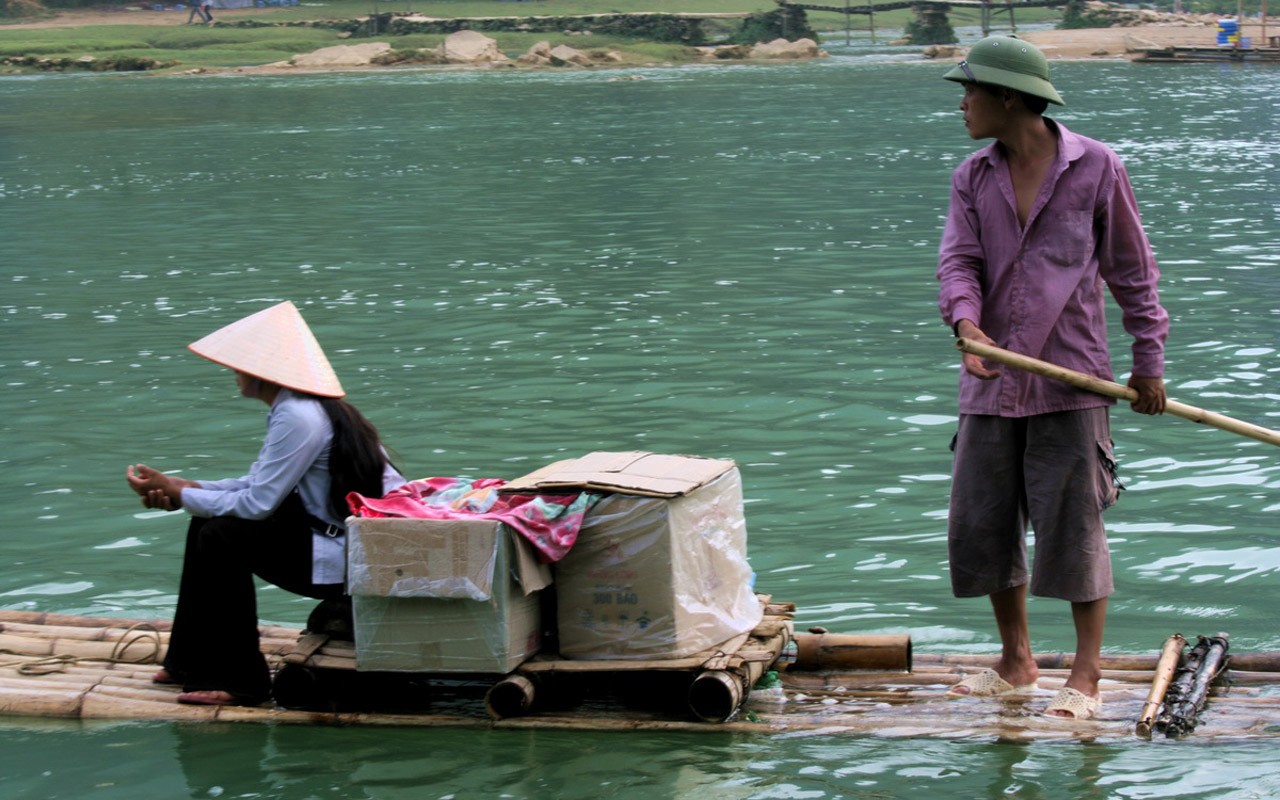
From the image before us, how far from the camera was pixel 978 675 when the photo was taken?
5.25m

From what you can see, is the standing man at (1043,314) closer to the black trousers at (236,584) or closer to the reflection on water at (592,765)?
the reflection on water at (592,765)

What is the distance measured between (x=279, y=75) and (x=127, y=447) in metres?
52.1

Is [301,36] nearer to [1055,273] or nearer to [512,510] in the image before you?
[512,510]

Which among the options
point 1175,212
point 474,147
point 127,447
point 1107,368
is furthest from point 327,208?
point 1107,368

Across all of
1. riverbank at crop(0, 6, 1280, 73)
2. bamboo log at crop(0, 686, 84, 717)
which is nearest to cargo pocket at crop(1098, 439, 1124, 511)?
bamboo log at crop(0, 686, 84, 717)

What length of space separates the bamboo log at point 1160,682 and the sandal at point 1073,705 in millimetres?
143

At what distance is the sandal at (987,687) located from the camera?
5184mm

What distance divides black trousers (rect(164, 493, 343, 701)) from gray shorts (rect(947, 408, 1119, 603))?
2.14 meters

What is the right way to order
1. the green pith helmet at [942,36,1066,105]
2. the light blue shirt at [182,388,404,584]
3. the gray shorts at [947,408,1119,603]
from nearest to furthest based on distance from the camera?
the green pith helmet at [942,36,1066,105], the gray shorts at [947,408,1119,603], the light blue shirt at [182,388,404,584]

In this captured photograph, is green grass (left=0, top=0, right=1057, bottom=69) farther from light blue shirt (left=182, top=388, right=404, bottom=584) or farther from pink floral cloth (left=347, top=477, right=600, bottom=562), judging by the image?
pink floral cloth (left=347, top=477, right=600, bottom=562)

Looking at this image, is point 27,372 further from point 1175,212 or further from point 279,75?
point 279,75

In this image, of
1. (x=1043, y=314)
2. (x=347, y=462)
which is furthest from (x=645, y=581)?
(x=1043, y=314)

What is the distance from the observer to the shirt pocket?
15.5ft

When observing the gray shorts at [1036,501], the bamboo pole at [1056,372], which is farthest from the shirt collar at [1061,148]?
the gray shorts at [1036,501]
